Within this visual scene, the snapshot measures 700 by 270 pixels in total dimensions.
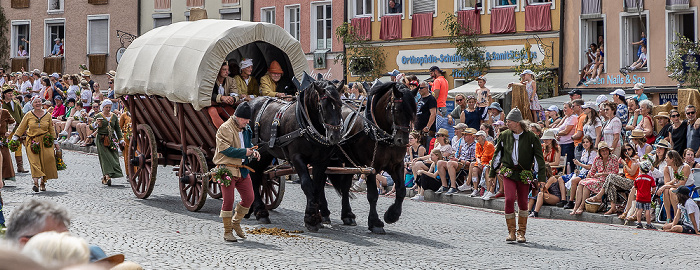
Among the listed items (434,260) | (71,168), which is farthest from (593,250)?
(71,168)

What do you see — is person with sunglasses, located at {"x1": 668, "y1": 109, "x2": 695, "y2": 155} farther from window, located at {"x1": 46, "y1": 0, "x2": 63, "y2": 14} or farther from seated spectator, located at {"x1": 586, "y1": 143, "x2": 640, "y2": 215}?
window, located at {"x1": 46, "y1": 0, "x2": 63, "y2": 14}

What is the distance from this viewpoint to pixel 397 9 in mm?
34250

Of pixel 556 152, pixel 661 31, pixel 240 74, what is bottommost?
pixel 556 152

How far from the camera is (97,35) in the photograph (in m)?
44.9

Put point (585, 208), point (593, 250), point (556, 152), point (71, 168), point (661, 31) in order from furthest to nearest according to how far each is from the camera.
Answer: point (661, 31)
point (71, 168)
point (556, 152)
point (585, 208)
point (593, 250)

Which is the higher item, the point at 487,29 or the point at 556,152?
the point at 487,29

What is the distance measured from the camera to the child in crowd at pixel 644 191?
14.8m

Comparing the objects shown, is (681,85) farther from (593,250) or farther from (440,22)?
(593,250)

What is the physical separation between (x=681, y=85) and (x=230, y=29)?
14.8 m

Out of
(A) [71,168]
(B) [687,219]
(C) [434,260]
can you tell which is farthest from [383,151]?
(A) [71,168]

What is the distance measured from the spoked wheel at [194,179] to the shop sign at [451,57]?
17.3m

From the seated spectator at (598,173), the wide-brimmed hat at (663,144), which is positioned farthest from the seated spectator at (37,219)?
the seated spectator at (598,173)

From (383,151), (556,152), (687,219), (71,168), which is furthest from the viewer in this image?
(71,168)

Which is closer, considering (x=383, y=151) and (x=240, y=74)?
(x=383, y=151)
